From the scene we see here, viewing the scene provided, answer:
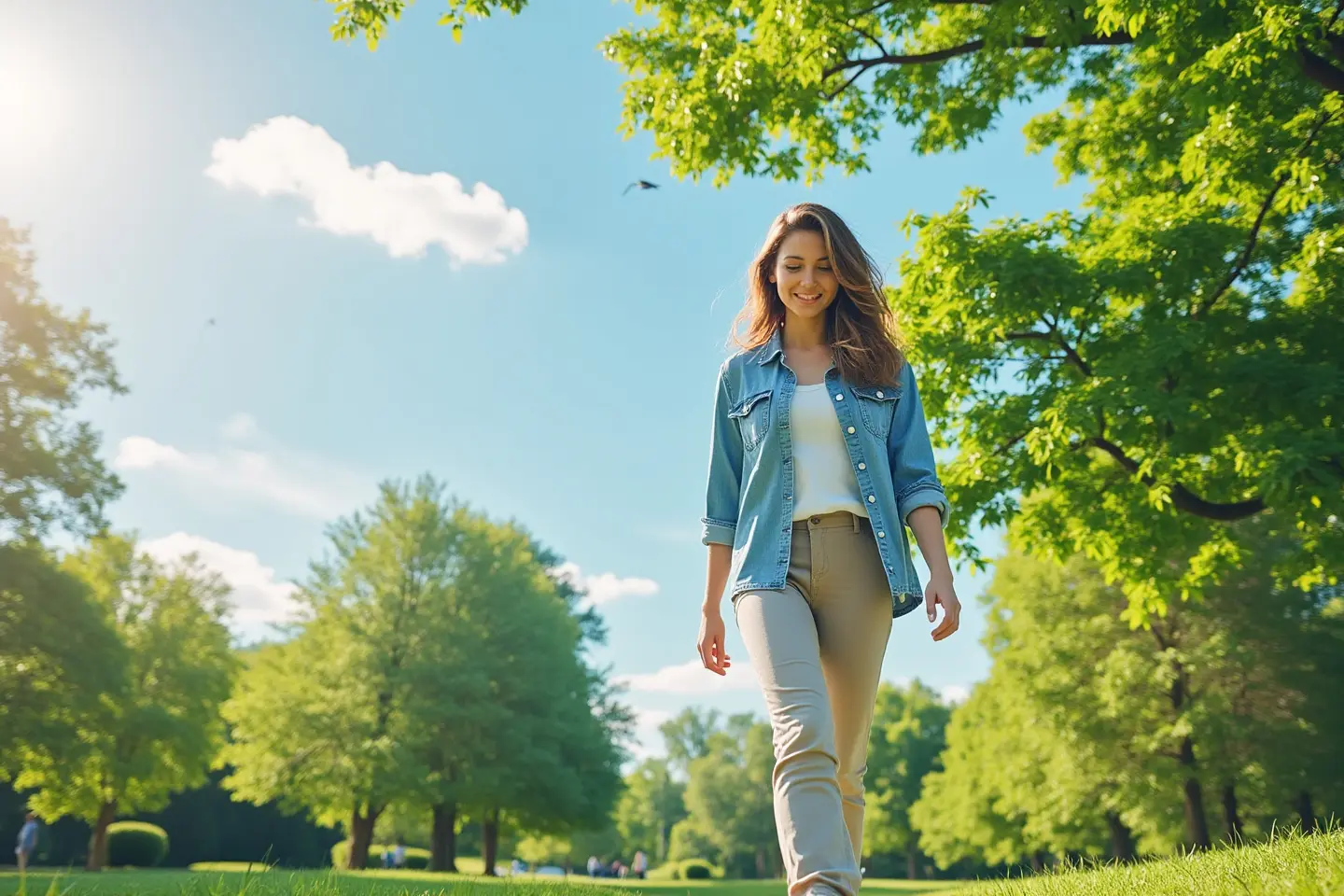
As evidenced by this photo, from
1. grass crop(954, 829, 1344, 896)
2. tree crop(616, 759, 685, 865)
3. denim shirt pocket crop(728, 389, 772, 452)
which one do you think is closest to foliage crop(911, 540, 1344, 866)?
grass crop(954, 829, 1344, 896)

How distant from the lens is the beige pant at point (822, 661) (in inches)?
119

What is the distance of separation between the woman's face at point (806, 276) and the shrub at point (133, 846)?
41130mm

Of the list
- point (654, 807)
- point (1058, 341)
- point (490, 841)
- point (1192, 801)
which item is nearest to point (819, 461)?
point (1058, 341)

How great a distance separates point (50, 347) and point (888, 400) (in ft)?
80.5

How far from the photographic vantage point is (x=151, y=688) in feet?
105

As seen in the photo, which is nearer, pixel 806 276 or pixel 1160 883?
pixel 806 276

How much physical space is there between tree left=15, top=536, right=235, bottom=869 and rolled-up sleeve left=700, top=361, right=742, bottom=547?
27.6 meters

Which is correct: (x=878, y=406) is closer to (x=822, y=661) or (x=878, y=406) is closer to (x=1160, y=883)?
(x=822, y=661)

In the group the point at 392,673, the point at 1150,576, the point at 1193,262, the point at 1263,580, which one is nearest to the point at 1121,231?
the point at 1193,262

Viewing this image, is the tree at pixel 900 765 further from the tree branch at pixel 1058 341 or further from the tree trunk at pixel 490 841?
the tree branch at pixel 1058 341

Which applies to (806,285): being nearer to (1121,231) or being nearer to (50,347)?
(1121,231)

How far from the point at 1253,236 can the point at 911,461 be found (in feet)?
29.1

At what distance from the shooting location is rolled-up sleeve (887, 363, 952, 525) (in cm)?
358

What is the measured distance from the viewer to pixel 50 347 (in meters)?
23.3
